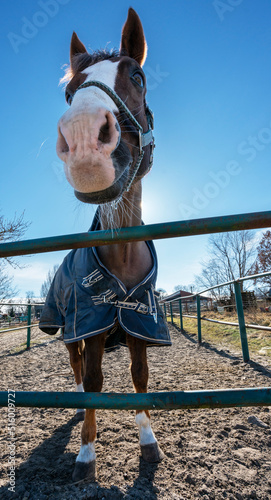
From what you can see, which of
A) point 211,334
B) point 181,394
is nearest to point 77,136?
point 181,394

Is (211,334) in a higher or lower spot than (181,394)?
lower

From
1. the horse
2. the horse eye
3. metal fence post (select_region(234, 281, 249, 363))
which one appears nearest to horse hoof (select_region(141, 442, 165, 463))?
the horse

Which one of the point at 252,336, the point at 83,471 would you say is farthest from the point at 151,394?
the point at 252,336

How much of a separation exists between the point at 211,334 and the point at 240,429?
5.76 metres

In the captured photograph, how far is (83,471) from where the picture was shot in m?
1.56

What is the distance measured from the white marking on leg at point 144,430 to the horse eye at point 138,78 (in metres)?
2.34

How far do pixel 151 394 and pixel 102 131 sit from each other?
41.6 inches

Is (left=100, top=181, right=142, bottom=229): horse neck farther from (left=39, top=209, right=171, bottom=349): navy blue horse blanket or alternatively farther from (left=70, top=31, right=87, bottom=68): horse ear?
(left=70, top=31, right=87, bottom=68): horse ear

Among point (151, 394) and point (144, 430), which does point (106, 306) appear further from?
point (151, 394)

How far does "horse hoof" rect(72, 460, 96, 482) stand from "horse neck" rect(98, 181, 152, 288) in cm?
110

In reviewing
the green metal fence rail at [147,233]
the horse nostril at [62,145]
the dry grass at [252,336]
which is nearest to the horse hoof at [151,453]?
the green metal fence rail at [147,233]

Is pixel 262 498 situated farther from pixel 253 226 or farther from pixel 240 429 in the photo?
pixel 253 226

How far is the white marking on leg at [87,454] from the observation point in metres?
1.62

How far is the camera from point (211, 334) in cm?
750
